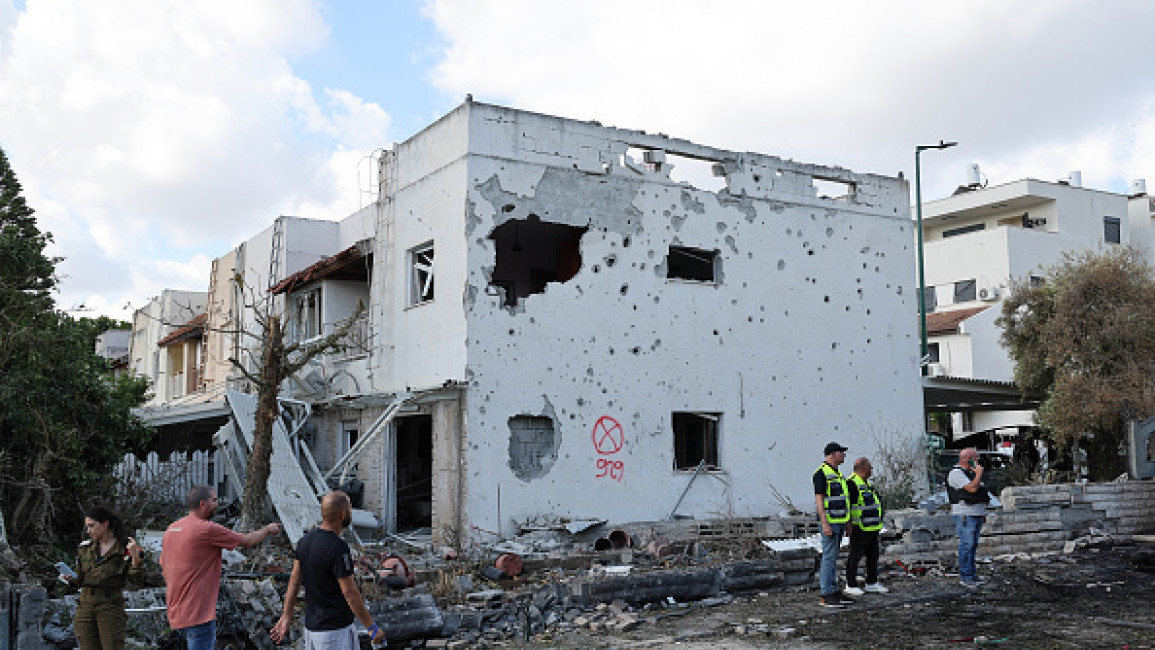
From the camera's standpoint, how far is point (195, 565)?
6.75m

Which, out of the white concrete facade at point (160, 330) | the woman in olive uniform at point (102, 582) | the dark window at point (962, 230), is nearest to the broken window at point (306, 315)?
the white concrete facade at point (160, 330)

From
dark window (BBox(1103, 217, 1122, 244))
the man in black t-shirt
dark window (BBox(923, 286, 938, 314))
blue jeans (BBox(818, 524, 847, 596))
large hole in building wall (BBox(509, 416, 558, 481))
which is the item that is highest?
dark window (BBox(1103, 217, 1122, 244))

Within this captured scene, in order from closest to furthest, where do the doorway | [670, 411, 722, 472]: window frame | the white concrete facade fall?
[670, 411, 722, 472]: window frame
the doorway
the white concrete facade

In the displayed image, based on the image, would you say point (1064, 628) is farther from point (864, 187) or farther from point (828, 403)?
point (864, 187)

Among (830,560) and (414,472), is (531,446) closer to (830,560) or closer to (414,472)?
(414,472)

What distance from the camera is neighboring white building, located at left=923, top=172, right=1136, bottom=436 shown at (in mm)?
35062

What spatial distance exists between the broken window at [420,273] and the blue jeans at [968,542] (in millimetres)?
9816

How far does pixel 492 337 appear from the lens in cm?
1653

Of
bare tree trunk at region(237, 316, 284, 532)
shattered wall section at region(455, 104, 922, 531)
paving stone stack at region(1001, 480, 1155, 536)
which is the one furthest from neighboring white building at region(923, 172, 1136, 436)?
bare tree trunk at region(237, 316, 284, 532)

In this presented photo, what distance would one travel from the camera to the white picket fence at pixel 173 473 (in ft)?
55.8

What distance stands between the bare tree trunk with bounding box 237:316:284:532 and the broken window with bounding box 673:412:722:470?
298 inches

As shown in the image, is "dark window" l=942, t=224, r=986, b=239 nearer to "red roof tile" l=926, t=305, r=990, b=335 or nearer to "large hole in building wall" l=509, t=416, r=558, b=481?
"red roof tile" l=926, t=305, r=990, b=335

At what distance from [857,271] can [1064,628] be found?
12.0 m

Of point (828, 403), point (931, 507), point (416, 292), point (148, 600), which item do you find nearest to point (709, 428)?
point (828, 403)
